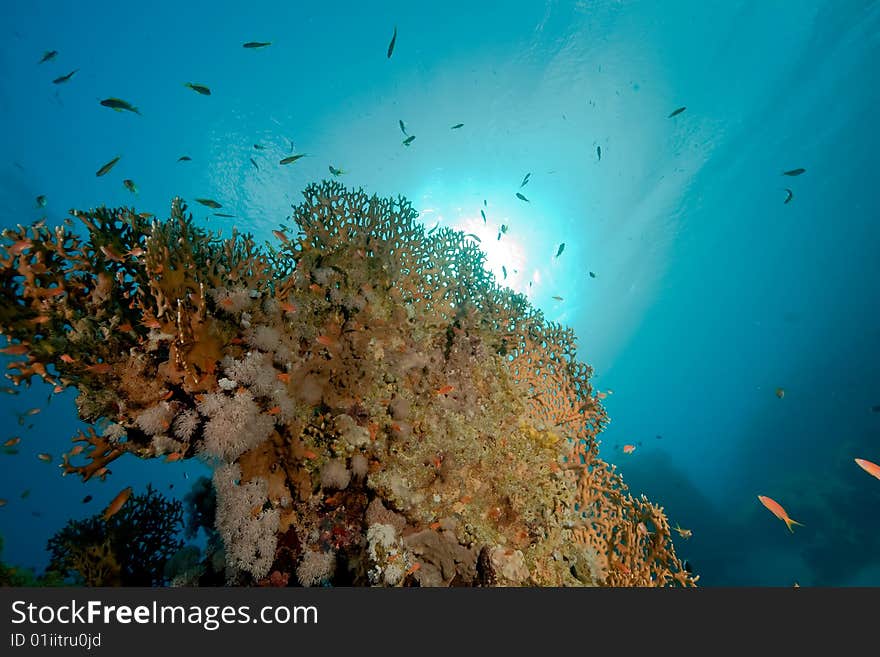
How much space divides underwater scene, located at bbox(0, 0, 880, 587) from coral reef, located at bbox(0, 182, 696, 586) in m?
0.04

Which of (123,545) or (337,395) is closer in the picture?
(337,395)

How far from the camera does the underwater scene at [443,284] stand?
3.92m

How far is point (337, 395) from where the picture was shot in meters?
4.59

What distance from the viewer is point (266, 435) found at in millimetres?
3992

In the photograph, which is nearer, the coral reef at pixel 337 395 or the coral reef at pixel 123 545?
the coral reef at pixel 337 395

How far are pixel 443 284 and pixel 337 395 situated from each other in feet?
7.86

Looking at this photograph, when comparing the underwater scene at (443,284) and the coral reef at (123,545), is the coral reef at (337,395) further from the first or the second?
the coral reef at (123,545)

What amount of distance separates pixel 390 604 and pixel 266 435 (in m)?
2.09

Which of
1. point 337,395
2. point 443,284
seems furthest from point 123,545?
point 443,284

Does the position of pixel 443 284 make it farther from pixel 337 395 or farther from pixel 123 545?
pixel 123 545

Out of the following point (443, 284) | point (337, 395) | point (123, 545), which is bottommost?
point (123, 545)

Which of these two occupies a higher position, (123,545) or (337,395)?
(337,395)

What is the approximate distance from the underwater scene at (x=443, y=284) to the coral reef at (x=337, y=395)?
38 mm

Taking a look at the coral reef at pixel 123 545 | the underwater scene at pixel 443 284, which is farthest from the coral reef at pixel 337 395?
the coral reef at pixel 123 545
